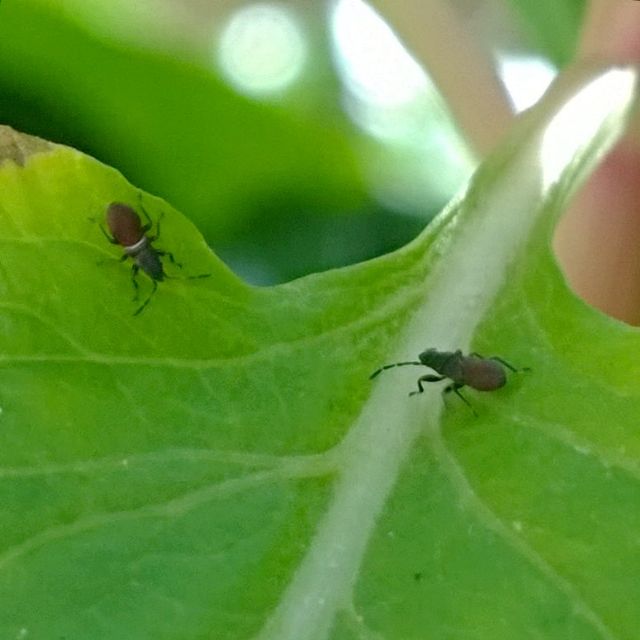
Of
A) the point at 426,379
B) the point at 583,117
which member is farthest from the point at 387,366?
the point at 583,117

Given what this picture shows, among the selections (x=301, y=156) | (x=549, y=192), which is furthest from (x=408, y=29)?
(x=301, y=156)

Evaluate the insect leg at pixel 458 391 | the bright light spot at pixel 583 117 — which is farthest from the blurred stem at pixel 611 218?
the insect leg at pixel 458 391

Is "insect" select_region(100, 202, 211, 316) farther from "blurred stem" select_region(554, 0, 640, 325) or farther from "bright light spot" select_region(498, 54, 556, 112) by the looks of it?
"bright light spot" select_region(498, 54, 556, 112)

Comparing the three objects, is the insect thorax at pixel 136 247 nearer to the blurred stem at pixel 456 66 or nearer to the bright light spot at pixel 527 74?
the blurred stem at pixel 456 66

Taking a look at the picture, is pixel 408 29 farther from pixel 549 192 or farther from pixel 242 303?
pixel 242 303

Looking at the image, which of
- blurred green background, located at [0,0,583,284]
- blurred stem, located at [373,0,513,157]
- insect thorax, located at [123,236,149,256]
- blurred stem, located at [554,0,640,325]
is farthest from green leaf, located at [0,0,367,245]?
insect thorax, located at [123,236,149,256]

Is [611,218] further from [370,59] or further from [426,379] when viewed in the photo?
[370,59]
